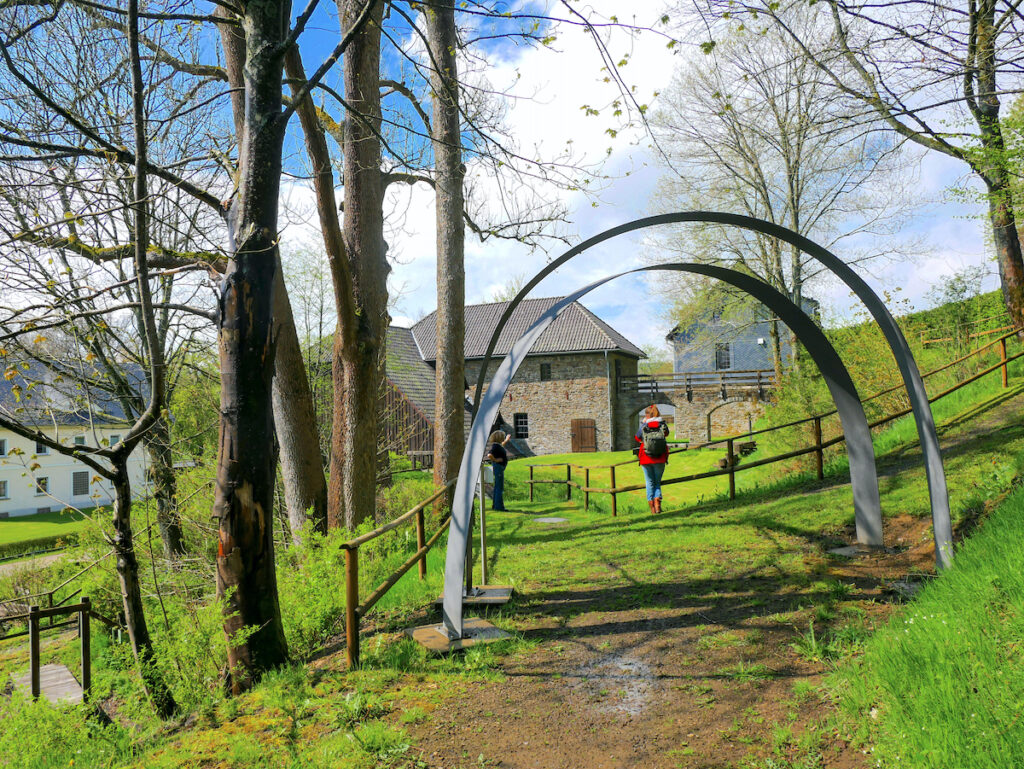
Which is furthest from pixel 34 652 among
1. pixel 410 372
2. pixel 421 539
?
pixel 410 372

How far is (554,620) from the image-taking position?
511 centimetres

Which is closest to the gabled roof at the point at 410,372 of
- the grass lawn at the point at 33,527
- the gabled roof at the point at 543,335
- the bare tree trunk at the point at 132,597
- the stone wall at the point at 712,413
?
the gabled roof at the point at 543,335

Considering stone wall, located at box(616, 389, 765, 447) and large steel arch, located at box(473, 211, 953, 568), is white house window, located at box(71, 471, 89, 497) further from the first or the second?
large steel arch, located at box(473, 211, 953, 568)

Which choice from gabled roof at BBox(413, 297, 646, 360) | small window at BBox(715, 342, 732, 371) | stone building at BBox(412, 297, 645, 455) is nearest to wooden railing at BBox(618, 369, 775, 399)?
stone building at BBox(412, 297, 645, 455)

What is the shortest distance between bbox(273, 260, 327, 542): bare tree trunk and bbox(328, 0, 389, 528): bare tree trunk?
280mm

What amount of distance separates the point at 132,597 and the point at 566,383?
30635 mm

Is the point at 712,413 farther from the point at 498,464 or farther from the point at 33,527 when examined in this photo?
the point at 33,527

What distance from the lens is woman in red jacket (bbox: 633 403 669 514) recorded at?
9719mm

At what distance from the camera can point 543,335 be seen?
35.5m

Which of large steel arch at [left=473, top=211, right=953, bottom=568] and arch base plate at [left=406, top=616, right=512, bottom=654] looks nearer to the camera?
arch base plate at [left=406, top=616, right=512, bottom=654]

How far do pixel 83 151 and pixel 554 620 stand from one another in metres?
4.73

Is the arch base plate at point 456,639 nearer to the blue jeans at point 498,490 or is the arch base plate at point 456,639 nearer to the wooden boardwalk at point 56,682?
the wooden boardwalk at point 56,682

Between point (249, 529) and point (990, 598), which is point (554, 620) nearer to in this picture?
point (249, 529)

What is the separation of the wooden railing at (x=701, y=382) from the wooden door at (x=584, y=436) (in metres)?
2.64
